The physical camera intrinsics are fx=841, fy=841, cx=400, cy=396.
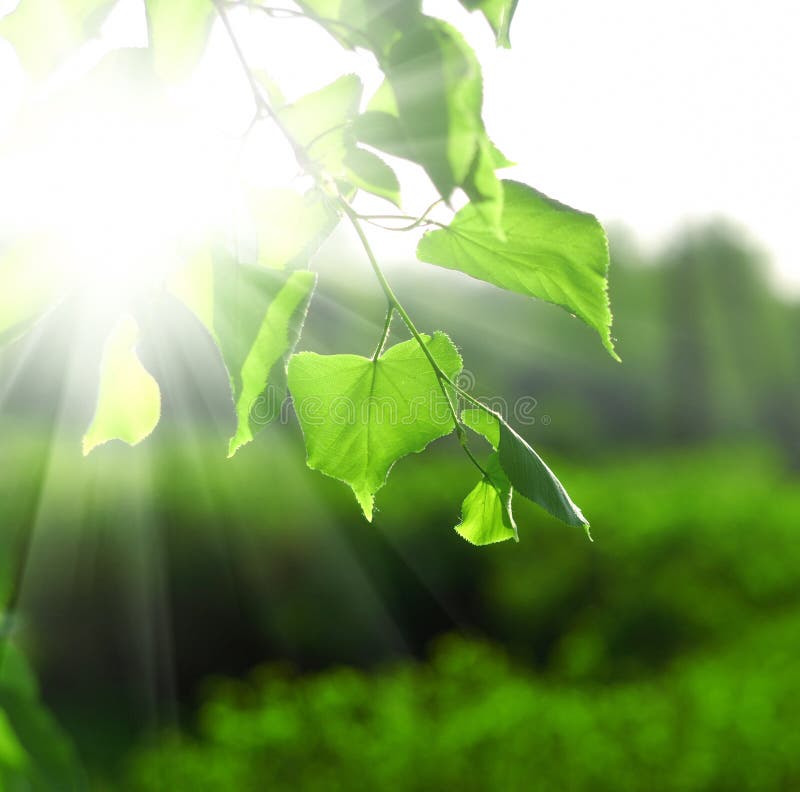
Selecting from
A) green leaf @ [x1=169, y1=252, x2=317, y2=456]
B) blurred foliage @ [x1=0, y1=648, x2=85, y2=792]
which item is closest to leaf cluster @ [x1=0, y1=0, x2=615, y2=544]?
green leaf @ [x1=169, y1=252, x2=317, y2=456]

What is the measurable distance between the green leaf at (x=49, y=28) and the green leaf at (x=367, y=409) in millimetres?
265

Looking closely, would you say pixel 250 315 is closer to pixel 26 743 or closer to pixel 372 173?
pixel 372 173

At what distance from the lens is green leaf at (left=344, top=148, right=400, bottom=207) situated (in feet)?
1.79

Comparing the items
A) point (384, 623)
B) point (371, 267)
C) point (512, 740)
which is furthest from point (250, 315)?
point (384, 623)

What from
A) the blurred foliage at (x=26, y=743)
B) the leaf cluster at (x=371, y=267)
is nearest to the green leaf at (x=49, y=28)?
the leaf cluster at (x=371, y=267)

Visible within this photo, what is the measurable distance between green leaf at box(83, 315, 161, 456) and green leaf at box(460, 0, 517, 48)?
0.35m

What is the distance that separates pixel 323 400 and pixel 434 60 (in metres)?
0.28

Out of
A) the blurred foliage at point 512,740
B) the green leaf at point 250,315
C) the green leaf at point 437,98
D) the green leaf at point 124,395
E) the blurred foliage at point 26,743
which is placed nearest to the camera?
the green leaf at point 437,98

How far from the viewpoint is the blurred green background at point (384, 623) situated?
2.64 m

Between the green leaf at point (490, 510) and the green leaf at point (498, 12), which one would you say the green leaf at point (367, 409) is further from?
the green leaf at point (498, 12)

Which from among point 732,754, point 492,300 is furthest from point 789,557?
point 492,300

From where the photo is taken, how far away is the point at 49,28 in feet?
1.92

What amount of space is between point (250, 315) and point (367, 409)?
0.46ft

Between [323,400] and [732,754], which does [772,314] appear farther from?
[323,400]
